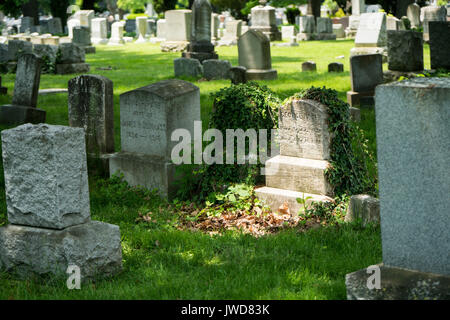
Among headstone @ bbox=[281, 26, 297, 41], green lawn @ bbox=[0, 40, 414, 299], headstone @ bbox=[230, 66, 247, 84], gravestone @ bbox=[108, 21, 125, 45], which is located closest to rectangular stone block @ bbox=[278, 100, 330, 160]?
green lawn @ bbox=[0, 40, 414, 299]

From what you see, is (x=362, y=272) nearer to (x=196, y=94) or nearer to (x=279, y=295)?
(x=279, y=295)

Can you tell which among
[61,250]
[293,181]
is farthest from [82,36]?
[61,250]

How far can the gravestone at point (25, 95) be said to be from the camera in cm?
1153

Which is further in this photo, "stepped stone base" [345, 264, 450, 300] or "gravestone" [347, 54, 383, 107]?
"gravestone" [347, 54, 383, 107]

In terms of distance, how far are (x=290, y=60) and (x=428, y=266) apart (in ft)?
64.1

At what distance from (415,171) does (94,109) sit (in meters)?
5.90

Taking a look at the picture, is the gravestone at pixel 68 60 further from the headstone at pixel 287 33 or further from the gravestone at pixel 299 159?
the headstone at pixel 287 33

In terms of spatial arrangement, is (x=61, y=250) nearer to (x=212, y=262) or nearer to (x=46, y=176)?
(x=46, y=176)

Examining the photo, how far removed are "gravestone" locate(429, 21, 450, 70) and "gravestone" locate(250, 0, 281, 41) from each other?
19.3 metres

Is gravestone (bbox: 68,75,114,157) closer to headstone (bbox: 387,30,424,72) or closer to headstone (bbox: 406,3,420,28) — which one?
headstone (bbox: 387,30,424,72)

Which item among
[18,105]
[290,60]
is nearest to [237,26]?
[290,60]

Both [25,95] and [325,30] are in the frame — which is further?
[325,30]

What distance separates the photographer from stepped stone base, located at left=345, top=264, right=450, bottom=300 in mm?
3754

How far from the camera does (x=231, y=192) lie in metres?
7.46
